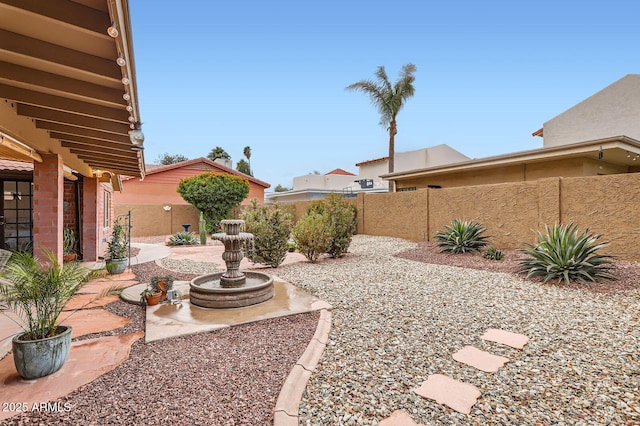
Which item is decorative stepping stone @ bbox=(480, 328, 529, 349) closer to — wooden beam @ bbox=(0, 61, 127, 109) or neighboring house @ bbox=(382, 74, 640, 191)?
A: wooden beam @ bbox=(0, 61, 127, 109)

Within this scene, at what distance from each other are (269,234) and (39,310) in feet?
16.1

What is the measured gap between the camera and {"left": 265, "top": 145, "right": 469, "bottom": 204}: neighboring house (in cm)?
2205

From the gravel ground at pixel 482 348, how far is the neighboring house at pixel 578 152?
20.2ft

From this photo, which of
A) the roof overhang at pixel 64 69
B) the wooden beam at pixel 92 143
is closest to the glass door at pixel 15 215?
the wooden beam at pixel 92 143

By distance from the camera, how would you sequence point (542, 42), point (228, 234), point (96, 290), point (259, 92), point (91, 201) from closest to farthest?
point (228, 234), point (96, 290), point (91, 201), point (542, 42), point (259, 92)

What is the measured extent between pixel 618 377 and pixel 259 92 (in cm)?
2010

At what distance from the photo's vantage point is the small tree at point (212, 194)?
53.4 feet

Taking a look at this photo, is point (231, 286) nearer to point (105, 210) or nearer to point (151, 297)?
point (151, 297)

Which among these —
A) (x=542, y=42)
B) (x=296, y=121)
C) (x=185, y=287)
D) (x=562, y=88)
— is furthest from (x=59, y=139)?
(x=296, y=121)

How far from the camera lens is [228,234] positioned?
5078 mm

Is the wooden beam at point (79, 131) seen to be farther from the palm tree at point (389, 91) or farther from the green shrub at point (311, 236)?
the palm tree at point (389, 91)

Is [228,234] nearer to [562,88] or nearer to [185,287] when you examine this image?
[185,287]

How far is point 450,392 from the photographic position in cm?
248

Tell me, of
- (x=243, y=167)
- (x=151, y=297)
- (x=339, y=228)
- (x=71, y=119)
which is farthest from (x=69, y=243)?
(x=243, y=167)
